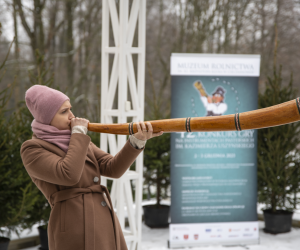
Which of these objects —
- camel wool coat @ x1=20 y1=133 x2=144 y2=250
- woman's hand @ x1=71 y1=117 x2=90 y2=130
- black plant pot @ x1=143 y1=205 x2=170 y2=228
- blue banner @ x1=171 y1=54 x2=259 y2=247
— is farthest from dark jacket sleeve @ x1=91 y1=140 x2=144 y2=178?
black plant pot @ x1=143 y1=205 x2=170 y2=228

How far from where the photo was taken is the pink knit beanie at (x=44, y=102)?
2.04 m

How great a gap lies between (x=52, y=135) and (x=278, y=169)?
15.3ft

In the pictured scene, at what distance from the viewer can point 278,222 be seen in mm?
5988

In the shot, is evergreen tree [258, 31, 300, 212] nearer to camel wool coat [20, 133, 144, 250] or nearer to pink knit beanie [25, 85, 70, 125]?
camel wool coat [20, 133, 144, 250]

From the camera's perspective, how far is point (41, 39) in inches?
429

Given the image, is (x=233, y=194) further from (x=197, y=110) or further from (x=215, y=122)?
(x=215, y=122)

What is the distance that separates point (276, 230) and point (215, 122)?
478cm

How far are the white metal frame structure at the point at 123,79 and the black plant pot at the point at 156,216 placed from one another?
5.50 feet

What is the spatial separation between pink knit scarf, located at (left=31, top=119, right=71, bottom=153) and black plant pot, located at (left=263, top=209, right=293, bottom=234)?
15.8 feet

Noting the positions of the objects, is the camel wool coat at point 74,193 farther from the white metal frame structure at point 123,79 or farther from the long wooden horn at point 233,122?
the white metal frame structure at point 123,79

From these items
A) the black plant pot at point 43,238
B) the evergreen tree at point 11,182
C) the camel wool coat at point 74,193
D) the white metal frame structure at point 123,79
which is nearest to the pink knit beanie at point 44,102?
the camel wool coat at point 74,193

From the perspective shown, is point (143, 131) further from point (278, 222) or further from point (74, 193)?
point (278, 222)

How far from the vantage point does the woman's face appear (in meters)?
2.08

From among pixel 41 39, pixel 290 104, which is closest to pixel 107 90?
pixel 290 104
